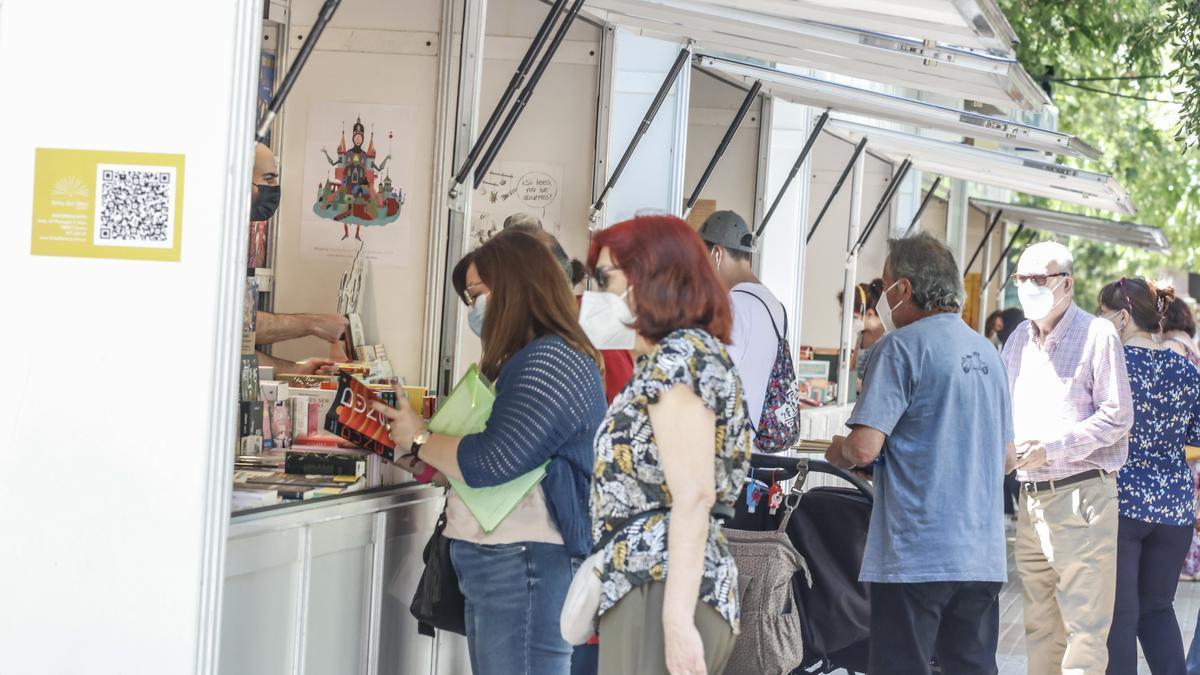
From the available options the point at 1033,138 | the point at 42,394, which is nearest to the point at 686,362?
the point at 42,394

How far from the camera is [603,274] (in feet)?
10.5

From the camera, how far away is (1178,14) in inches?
366

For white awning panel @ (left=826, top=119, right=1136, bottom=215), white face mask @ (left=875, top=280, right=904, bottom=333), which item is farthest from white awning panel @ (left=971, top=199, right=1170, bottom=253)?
white face mask @ (left=875, top=280, right=904, bottom=333)

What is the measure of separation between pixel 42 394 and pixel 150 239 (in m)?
0.43

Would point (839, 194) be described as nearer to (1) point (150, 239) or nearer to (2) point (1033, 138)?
(2) point (1033, 138)

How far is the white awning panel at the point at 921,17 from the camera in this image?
173 inches

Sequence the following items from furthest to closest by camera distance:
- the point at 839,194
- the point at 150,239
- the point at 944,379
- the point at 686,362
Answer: the point at 839,194
the point at 944,379
the point at 150,239
the point at 686,362

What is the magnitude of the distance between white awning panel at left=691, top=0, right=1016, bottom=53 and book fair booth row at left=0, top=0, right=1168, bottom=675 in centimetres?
2

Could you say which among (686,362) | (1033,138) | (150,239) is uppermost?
(1033,138)

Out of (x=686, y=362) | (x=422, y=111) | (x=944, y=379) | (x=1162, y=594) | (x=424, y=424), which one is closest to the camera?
(x=686, y=362)

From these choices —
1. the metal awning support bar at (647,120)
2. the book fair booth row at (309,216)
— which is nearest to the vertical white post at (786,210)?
the book fair booth row at (309,216)

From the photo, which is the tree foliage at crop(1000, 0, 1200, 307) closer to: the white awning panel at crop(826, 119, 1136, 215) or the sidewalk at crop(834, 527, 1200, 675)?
the white awning panel at crop(826, 119, 1136, 215)

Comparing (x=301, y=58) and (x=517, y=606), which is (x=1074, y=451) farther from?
(x=301, y=58)

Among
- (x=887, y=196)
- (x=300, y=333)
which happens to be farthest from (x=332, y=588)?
(x=887, y=196)
